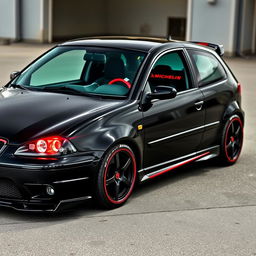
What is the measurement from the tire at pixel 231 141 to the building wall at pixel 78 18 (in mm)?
22971

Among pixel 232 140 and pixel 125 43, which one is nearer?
pixel 125 43

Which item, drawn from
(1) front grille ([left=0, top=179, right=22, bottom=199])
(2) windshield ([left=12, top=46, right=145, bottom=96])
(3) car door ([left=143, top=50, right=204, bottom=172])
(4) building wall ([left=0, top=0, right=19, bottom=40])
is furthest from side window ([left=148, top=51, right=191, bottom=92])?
(4) building wall ([left=0, top=0, right=19, bottom=40])

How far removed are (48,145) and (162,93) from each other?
4.63 feet

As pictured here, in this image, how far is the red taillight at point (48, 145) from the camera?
5.74m

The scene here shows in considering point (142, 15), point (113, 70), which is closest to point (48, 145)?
point (113, 70)

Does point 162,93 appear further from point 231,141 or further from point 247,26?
point 247,26

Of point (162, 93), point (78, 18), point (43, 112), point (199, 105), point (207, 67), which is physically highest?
point (207, 67)

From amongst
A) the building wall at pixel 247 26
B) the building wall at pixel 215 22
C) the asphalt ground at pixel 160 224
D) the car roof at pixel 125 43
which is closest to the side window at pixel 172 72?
the car roof at pixel 125 43

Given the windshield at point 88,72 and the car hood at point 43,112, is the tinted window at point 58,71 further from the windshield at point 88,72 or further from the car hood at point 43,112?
the car hood at point 43,112

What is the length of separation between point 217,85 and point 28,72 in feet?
6.97

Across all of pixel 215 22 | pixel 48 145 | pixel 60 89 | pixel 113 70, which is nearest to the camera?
pixel 48 145

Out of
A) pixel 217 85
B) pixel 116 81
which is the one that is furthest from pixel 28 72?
pixel 217 85

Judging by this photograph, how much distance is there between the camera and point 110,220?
5930 millimetres

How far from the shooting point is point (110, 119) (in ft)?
20.2
